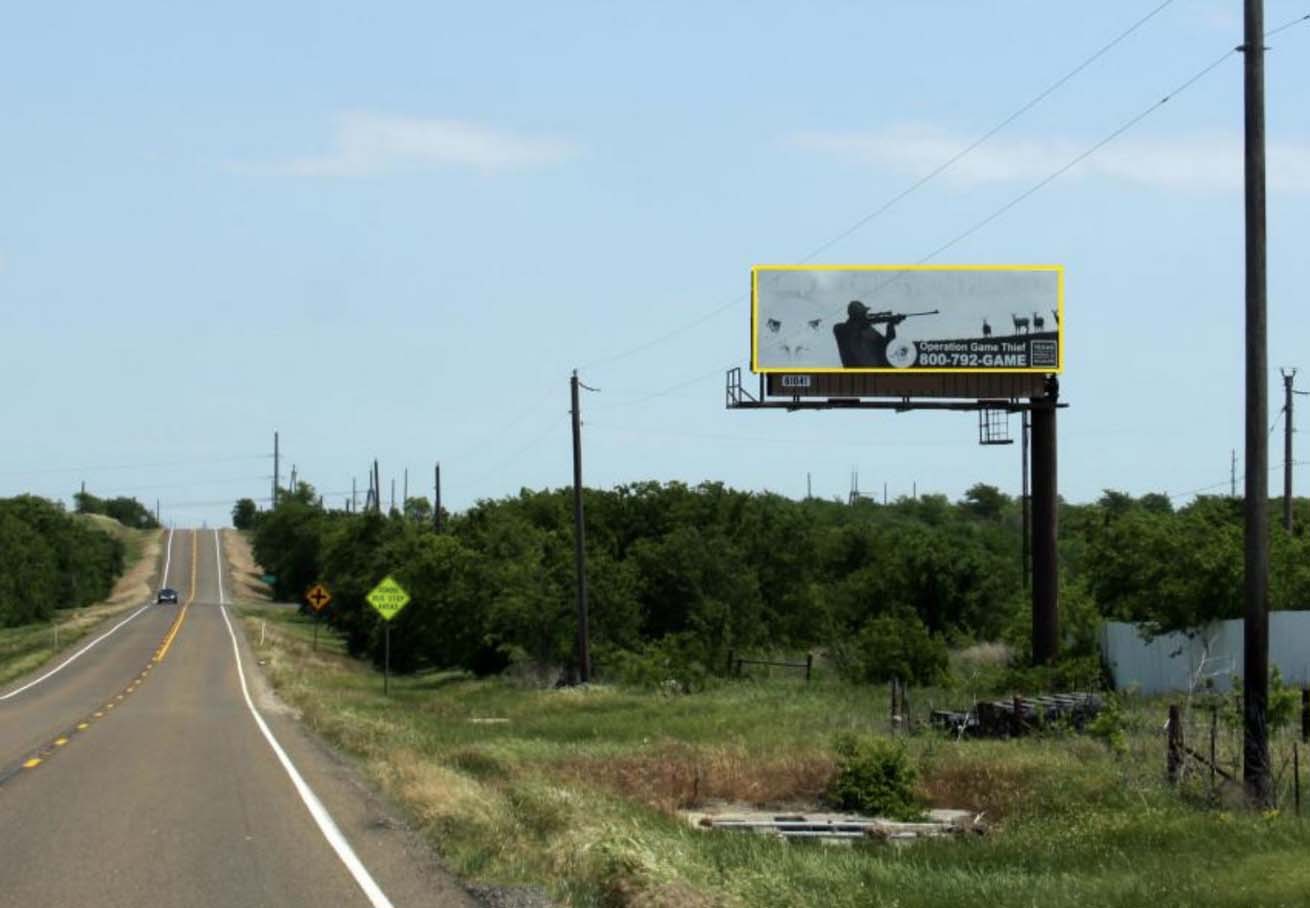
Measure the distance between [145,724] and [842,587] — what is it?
43.4 meters

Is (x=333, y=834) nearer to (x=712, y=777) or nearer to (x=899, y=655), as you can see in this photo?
(x=712, y=777)

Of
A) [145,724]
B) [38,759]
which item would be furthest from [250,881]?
[145,724]

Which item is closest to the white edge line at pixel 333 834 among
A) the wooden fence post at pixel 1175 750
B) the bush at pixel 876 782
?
the bush at pixel 876 782

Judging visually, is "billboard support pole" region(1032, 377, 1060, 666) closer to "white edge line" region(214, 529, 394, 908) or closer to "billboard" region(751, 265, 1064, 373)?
"billboard" region(751, 265, 1064, 373)

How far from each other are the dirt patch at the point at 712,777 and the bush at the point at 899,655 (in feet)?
59.5

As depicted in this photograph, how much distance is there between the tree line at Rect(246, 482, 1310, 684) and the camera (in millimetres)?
44156

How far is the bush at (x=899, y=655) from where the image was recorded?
4416 cm

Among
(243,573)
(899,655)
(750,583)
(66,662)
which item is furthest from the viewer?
(243,573)

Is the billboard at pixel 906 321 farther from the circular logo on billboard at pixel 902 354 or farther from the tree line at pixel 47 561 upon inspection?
the tree line at pixel 47 561

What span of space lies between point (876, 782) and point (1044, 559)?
66.6 ft

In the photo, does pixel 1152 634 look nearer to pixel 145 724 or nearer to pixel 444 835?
pixel 145 724

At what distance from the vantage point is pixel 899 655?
145ft

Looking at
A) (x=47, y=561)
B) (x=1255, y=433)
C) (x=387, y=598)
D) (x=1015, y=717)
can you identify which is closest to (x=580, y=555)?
(x=387, y=598)

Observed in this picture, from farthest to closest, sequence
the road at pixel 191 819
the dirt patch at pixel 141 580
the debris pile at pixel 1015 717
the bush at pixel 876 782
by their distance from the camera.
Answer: the dirt patch at pixel 141 580
the debris pile at pixel 1015 717
the bush at pixel 876 782
the road at pixel 191 819
